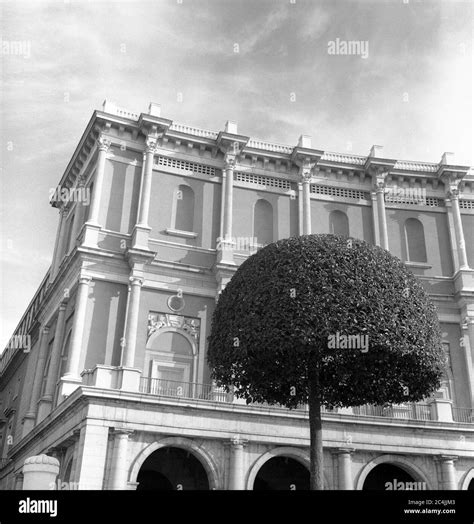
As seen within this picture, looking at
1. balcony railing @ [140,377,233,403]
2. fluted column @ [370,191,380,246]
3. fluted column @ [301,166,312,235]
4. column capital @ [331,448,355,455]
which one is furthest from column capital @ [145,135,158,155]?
column capital @ [331,448,355,455]

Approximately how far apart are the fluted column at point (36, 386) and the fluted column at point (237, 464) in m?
12.4

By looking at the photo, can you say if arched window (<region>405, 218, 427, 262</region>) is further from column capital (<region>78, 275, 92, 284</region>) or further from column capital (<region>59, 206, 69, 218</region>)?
column capital (<region>59, 206, 69, 218</region>)

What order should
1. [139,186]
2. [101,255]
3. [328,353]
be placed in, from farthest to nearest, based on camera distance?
[139,186], [101,255], [328,353]

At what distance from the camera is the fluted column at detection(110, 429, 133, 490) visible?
2120cm

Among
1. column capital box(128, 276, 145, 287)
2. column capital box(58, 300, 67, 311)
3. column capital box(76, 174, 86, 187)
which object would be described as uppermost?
column capital box(76, 174, 86, 187)

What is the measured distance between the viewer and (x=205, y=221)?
32.5 m

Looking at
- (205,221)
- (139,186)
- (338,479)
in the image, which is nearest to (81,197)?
(139,186)

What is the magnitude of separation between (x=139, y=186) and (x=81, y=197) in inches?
142

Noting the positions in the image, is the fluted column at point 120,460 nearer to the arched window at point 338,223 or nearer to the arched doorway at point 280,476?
the arched doorway at point 280,476

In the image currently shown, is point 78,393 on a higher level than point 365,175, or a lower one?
lower

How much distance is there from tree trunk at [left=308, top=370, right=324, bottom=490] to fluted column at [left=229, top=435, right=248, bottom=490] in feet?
14.8

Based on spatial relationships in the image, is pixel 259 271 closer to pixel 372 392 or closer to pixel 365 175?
pixel 372 392

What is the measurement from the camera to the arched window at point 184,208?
32281 millimetres

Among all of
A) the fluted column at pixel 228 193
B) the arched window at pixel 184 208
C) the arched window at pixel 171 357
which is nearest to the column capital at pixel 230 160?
the fluted column at pixel 228 193
